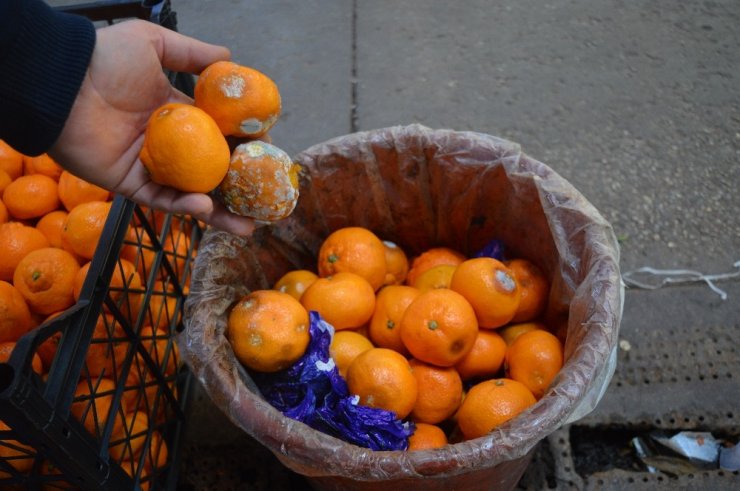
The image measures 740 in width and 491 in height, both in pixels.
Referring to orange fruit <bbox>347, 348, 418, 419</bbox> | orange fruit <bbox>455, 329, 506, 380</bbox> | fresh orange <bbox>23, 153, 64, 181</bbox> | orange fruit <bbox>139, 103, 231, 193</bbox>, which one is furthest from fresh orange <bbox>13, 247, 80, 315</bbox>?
orange fruit <bbox>455, 329, 506, 380</bbox>

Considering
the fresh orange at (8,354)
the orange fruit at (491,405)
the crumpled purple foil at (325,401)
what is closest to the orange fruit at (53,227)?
the fresh orange at (8,354)

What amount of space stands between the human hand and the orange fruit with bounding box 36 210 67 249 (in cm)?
46

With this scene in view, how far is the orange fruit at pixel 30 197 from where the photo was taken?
5.21 feet

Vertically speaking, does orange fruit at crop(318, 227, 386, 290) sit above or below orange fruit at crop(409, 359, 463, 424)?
above

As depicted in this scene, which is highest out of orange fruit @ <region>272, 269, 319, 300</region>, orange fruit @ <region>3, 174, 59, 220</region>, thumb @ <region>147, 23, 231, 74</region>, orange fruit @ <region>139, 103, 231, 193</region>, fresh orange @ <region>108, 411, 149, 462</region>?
thumb @ <region>147, 23, 231, 74</region>

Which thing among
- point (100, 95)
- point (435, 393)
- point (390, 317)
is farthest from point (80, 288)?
point (435, 393)

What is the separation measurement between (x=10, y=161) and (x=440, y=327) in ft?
4.26

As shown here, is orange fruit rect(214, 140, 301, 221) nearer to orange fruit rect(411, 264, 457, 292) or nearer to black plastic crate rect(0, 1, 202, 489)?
black plastic crate rect(0, 1, 202, 489)

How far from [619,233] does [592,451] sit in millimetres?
809

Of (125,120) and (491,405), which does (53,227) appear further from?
(491,405)

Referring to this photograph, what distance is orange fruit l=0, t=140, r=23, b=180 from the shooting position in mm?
1658

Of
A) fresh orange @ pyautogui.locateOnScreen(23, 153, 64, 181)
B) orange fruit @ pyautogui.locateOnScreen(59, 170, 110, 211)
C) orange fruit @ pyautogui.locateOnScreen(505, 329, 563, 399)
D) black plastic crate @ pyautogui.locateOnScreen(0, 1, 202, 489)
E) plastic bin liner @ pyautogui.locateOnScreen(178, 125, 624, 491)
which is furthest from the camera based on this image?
fresh orange @ pyautogui.locateOnScreen(23, 153, 64, 181)

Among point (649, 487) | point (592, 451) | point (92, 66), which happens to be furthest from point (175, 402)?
point (649, 487)

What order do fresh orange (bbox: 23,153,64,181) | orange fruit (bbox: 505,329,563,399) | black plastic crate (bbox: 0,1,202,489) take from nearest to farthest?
black plastic crate (bbox: 0,1,202,489) → orange fruit (bbox: 505,329,563,399) → fresh orange (bbox: 23,153,64,181)
